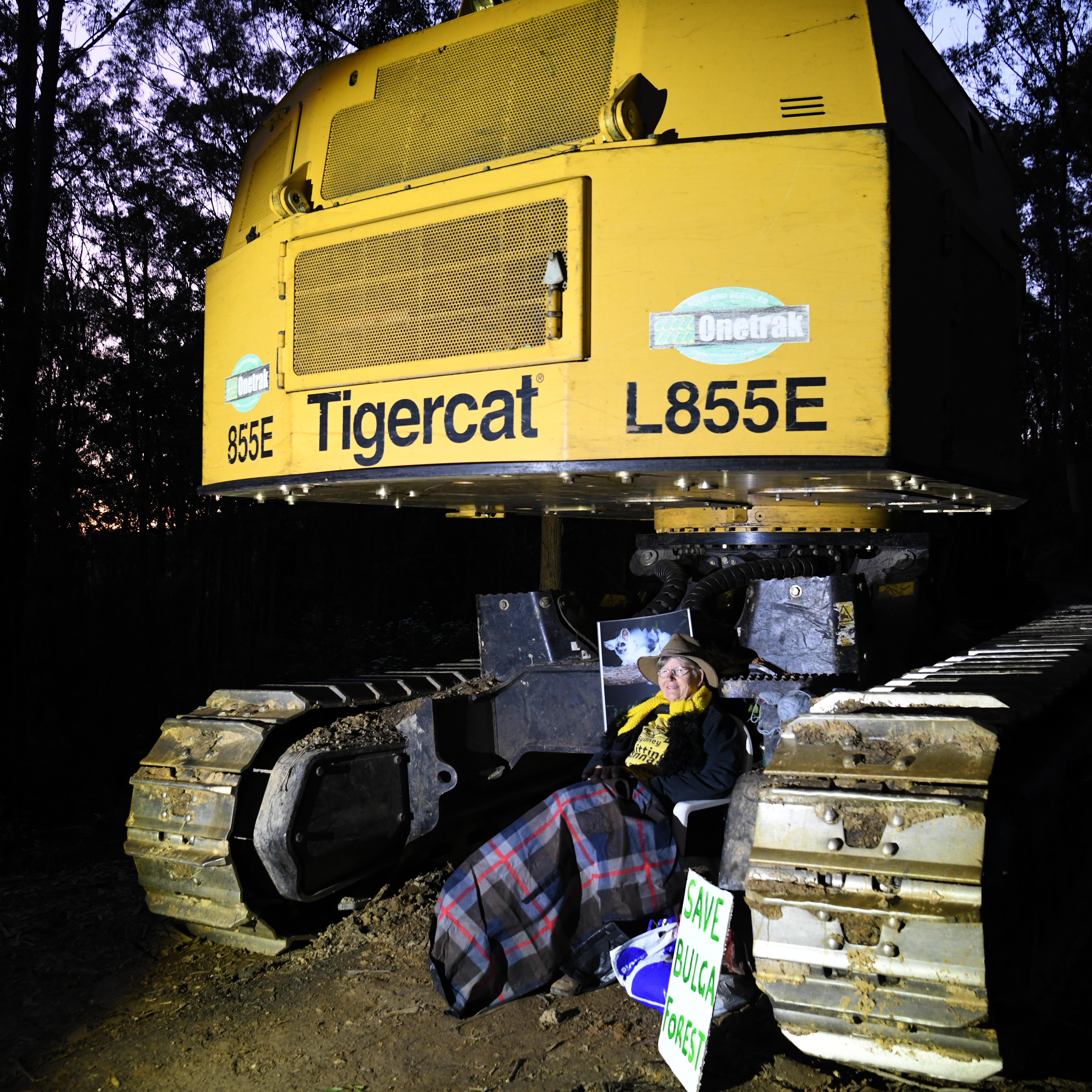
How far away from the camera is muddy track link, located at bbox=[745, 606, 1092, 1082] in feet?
7.30

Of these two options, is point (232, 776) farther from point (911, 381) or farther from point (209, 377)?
point (911, 381)

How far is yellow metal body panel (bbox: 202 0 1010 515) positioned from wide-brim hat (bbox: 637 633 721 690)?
0.61 metres

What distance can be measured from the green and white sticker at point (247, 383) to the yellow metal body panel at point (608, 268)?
0.10 meters

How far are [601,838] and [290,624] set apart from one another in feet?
36.9

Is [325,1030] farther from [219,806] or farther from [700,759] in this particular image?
[700,759]

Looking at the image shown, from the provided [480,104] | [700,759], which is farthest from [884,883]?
[480,104]

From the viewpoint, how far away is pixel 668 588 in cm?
465

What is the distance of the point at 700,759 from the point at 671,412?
53.5 inches

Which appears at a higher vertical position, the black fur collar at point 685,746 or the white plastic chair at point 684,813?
the black fur collar at point 685,746

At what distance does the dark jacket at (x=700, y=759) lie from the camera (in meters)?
3.74

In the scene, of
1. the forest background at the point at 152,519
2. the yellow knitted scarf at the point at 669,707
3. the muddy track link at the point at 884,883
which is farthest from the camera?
the forest background at the point at 152,519

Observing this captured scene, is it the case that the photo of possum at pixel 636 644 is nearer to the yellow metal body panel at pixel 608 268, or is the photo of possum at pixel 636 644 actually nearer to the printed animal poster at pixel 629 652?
the printed animal poster at pixel 629 652

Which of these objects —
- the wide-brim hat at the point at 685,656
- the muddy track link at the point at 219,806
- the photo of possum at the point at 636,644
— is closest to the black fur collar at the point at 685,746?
the wide-brim hat at the point at 685,656

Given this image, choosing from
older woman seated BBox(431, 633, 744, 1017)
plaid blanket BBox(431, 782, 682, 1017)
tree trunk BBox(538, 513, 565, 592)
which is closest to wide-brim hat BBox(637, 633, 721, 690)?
older woman seated BBox(431, 633, 744, 1017)
